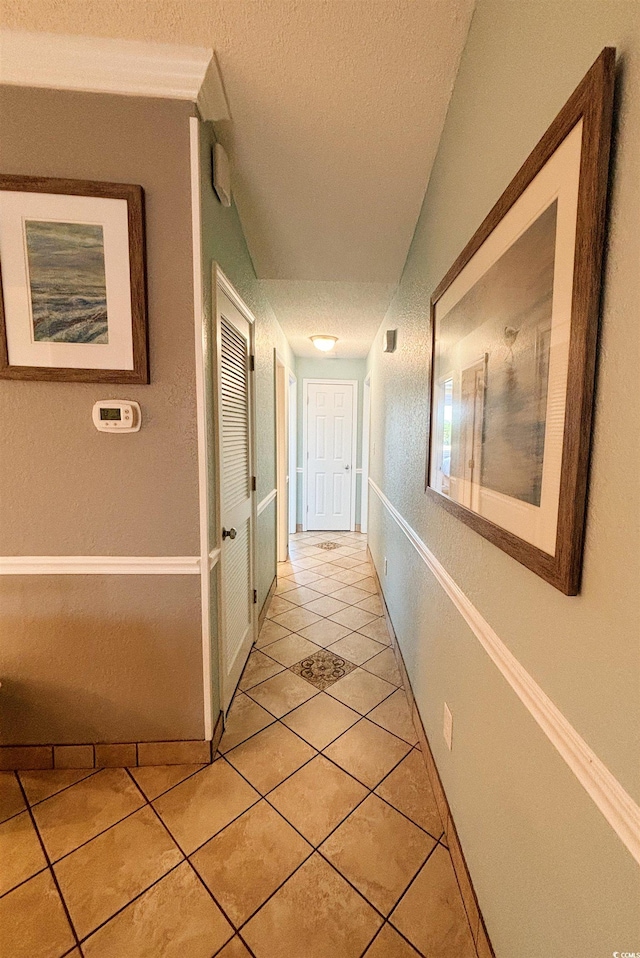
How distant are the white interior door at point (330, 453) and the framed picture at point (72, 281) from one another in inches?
151

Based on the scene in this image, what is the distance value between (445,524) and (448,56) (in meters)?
1.48

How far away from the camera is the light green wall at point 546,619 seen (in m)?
0.50

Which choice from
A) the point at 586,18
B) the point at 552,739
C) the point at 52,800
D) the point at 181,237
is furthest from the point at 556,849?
the point at 181,237

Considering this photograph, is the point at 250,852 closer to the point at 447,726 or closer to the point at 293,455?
the point at 447,726

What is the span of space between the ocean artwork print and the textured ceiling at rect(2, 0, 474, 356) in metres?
0.53

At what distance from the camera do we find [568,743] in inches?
23.7

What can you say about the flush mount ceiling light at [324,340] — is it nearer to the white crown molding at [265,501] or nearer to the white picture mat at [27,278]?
the white crown molding at [265,501]

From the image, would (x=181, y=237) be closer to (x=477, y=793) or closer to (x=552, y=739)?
(x=552, y=739)

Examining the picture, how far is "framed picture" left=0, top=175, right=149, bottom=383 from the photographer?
1.23 metres

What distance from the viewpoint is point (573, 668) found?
1.96ft

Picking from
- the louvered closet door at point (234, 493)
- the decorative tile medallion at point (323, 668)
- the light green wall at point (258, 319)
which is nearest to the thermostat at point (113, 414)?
the louvered closet door at point (234, 493)

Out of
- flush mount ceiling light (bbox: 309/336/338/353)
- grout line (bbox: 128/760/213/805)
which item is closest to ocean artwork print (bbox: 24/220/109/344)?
grout line (bbox: 128/760/213/805)

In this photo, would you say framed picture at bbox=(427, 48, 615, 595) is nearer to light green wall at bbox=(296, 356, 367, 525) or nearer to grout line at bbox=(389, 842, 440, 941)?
grout line at bbox=(389, 842, 440, 941)

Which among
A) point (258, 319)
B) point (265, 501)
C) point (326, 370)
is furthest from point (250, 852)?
point (326, 370)
